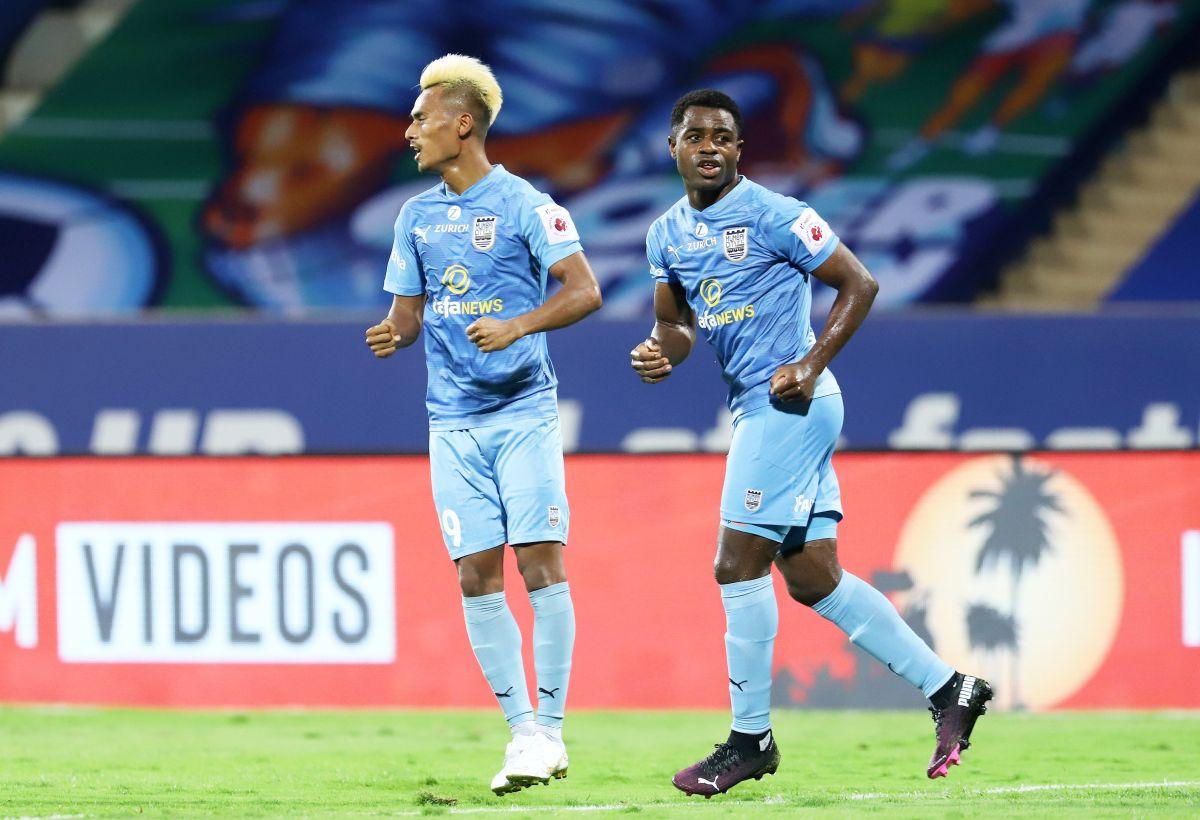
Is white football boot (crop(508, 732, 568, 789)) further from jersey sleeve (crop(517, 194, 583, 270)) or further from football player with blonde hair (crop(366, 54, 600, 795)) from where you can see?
jersey sleeve (crop(517, 194, 583, 270))

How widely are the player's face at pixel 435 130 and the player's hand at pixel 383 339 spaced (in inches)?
18.1

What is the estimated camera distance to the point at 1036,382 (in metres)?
7.25

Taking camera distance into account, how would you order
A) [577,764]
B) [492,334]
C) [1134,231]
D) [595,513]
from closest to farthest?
[492,334]
[577,764]
[595,513]
[1134,231]

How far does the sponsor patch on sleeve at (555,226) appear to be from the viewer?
4.65 m

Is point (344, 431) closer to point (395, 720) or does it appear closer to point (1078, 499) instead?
point (395, 720)

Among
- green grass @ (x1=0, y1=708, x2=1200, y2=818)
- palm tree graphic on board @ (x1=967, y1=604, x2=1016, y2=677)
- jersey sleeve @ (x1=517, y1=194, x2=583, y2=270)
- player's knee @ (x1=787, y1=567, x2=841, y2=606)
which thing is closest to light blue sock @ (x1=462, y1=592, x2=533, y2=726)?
green grass @ (x1=0, y1=708, x2=1200, y2=818)

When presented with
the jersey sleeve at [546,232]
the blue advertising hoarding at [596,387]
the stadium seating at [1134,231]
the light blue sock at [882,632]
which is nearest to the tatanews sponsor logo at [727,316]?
the jersey sleeve at [546,232]

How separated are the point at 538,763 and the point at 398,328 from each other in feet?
4.16

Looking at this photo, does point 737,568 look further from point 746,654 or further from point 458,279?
point 458,279

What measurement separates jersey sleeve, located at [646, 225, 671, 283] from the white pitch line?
4.83 ft

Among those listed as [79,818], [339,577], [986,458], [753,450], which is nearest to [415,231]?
[753,450]

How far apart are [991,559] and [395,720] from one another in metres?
2.47

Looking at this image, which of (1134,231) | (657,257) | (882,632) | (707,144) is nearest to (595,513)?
(657,257)

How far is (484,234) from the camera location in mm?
4680
